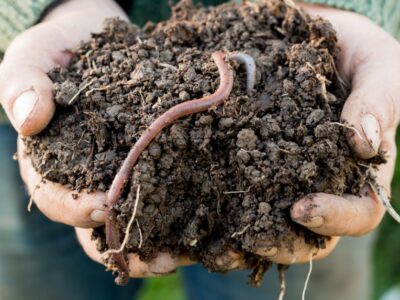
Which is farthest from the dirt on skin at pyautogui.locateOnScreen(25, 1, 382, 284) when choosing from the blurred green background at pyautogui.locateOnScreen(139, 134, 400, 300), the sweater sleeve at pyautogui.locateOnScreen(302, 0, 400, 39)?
the blurred green background at pyautogui.locateOnScreen(139, 134, 400, 300)

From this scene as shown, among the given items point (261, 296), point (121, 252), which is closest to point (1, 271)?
point (261, 296)

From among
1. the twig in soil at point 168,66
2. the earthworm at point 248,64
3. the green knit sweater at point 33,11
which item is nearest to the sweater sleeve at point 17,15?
the green knit sweater at point 33,11

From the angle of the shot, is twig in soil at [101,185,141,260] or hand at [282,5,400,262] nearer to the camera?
twig in soil at [101,185,141,260]

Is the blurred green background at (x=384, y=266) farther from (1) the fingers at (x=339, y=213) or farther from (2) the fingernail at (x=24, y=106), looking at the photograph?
(2) the fingernail at (x=24, y=106)

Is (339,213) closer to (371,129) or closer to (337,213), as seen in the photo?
(337,213)

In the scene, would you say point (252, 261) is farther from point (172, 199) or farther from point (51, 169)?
A: point (51, 169)

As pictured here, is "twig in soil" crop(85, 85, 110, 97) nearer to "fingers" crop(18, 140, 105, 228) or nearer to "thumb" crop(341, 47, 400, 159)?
"fingers" crop(18, 140, 105, 228)

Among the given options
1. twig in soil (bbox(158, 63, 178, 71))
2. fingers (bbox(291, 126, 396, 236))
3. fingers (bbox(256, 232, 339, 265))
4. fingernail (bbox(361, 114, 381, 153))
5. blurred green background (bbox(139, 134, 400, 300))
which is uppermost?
twig in soil (bbox(158, 63, 178, 71))

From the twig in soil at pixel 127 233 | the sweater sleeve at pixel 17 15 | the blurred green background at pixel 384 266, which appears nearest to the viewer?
the twig in soil at pixel 127 233

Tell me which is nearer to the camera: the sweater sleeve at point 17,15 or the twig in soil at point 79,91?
the twig in soil at point 79,91
